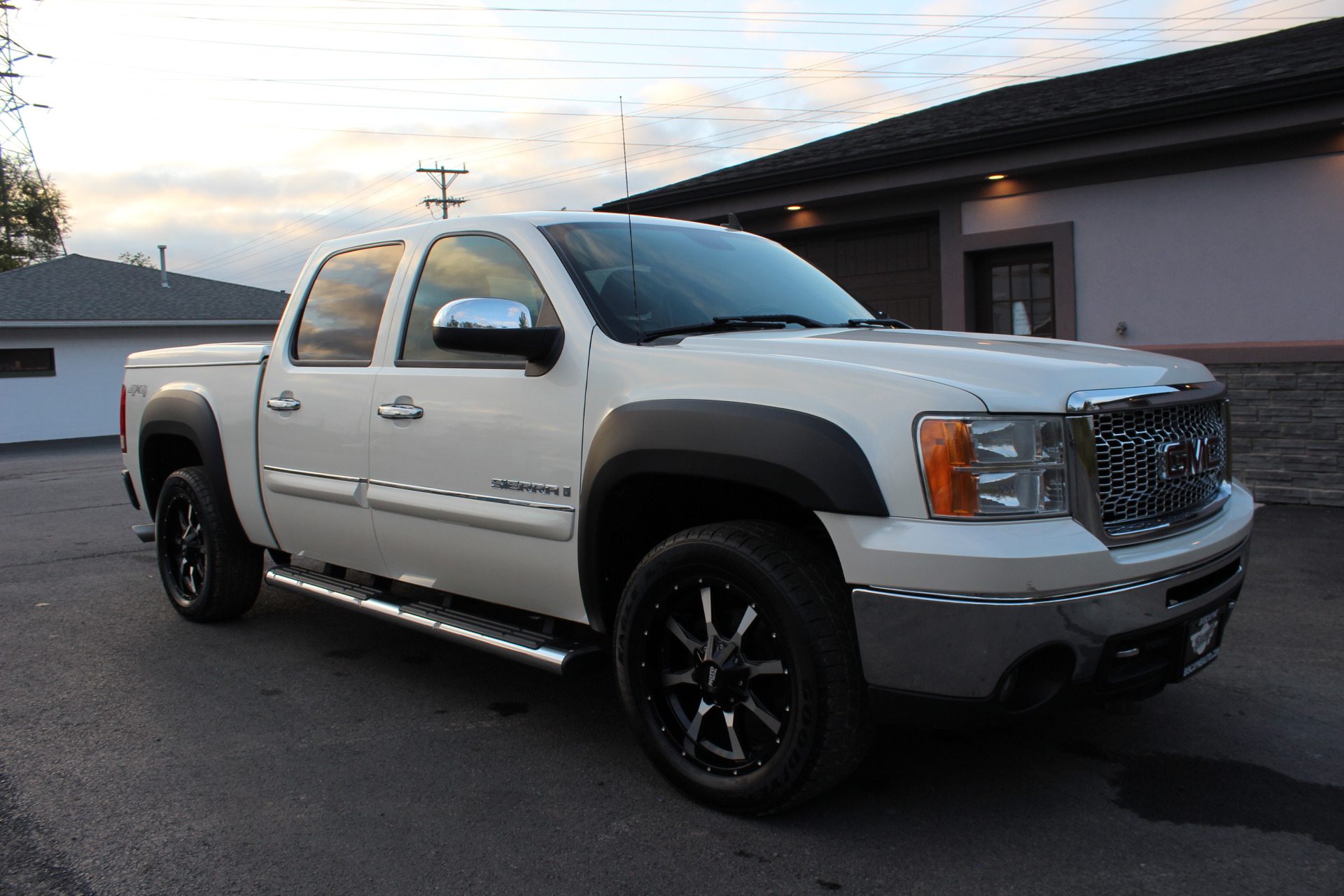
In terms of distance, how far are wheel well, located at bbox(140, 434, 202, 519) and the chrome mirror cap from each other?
10.0 ft

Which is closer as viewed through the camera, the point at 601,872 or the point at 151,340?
the point at 601,872

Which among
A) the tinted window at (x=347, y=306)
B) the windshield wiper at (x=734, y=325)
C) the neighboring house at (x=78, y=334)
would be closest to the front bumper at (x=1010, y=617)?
the windshield wiper at (x=734, y=325)

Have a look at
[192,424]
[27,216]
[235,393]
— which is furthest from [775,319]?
[27,216]

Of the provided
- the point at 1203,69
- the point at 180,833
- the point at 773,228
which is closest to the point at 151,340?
the point at 773,228

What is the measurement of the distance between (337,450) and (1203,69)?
9832mm

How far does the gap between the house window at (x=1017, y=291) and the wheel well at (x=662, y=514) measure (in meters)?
7.91

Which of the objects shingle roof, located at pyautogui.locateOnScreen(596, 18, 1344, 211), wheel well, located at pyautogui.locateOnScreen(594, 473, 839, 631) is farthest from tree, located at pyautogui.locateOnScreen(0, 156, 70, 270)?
wheel well, located at pyautogui.locateOnScreen(594, 473, 839, 631)

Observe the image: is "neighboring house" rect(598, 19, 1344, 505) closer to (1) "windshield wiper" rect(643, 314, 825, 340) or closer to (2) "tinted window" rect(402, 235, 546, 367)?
(1) "windshield wiper" rect(643, 314, 825, 340)

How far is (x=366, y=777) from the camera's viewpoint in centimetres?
335

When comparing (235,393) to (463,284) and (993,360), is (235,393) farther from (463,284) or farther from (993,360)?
(993,360)

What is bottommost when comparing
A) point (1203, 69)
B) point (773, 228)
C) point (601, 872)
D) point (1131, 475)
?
point (601, 872)

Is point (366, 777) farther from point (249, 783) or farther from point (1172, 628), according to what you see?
point (1172, 628)

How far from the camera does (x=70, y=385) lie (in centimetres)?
2642

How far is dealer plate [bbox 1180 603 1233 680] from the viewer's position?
9.23ft
